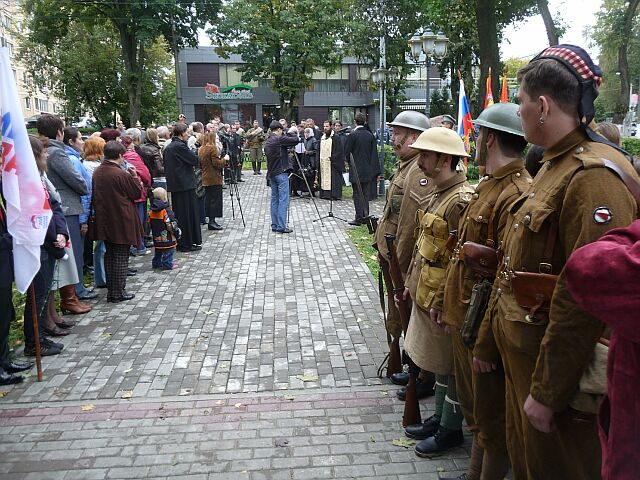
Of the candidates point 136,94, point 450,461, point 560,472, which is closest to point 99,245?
point 450,461

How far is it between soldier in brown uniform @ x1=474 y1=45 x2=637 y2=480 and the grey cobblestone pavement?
141 centimetres

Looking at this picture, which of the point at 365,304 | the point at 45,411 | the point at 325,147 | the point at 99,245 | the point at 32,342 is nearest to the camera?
the point at 45,411

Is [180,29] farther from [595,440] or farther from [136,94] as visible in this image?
[595,440]

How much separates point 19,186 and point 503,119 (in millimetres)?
3855

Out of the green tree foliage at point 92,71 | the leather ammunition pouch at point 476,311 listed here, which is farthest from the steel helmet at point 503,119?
the green tree foliage at point 92,71

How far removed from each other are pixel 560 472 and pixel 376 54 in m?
29.2

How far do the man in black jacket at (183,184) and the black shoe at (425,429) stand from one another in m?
6.99

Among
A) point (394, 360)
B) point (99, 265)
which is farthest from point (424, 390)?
point (99, 265)

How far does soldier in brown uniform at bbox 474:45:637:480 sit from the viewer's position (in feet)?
6.35

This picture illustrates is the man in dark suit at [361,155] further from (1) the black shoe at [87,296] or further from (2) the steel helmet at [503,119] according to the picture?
(2) the steel helmet at [503,119]

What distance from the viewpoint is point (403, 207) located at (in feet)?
13.8

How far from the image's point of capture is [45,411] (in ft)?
14.3

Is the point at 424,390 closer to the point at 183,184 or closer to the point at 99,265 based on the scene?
the point at 99,265

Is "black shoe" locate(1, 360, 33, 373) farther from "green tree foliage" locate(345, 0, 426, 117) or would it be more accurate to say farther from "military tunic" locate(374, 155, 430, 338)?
"green tree foliage" locate(345, 0, 426, 117)
